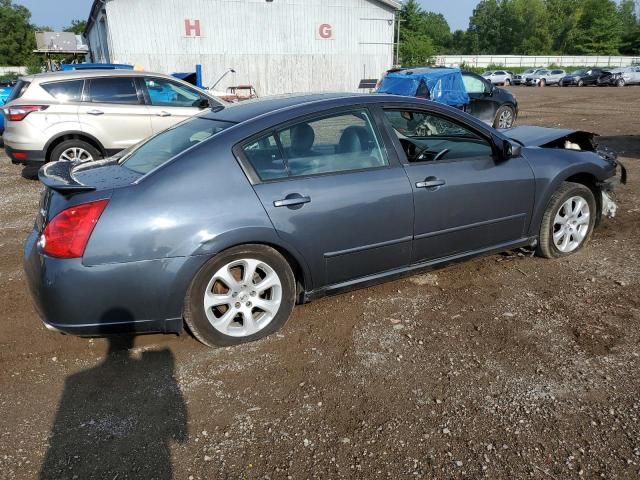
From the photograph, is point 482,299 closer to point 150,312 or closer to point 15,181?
point 150,312

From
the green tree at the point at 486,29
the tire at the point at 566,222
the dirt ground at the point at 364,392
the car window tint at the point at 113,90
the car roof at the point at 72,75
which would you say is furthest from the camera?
the green tree at the point at 486,29

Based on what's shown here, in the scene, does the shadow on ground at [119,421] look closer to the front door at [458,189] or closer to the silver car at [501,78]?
the front door at [458,189]

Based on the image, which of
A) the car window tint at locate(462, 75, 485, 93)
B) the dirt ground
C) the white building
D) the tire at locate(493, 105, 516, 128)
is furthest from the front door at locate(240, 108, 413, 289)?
the white building

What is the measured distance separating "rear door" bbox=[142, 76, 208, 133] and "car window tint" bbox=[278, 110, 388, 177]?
570 centimetres

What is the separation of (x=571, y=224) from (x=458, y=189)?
146 cm

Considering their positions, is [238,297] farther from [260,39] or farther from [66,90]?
[260,39]

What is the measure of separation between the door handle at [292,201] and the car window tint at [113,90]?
633cm

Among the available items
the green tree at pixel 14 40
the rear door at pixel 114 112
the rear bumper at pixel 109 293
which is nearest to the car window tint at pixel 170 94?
the rear door at pixel 114 112

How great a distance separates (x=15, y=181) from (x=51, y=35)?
1395 inches

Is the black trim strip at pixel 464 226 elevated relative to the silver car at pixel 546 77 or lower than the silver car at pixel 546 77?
lower

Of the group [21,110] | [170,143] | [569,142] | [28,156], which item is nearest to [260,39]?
[21,110]

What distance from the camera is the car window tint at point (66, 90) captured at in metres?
8.20

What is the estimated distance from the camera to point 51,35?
38375mm

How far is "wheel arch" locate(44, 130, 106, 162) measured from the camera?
813 centimetres
